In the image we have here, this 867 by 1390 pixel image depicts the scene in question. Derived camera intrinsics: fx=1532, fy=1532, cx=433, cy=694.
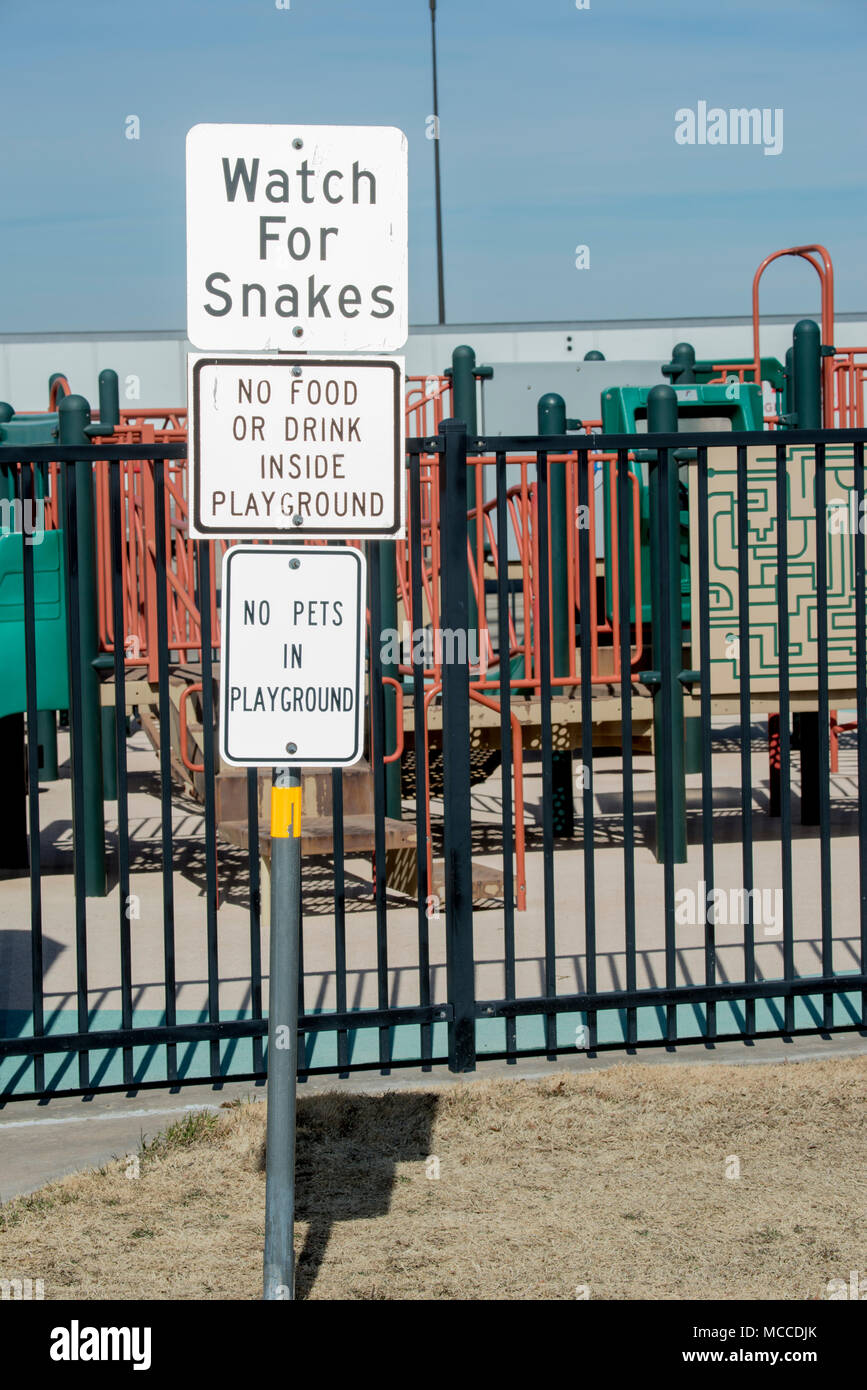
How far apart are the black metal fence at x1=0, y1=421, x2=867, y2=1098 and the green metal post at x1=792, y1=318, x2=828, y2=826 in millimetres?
1328

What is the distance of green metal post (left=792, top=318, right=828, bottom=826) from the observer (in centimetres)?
986

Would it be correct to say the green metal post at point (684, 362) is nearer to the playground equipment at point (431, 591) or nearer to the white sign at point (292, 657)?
the playground equipment at point (431, 591)

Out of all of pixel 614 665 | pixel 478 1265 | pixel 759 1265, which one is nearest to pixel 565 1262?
pixel 478 1265

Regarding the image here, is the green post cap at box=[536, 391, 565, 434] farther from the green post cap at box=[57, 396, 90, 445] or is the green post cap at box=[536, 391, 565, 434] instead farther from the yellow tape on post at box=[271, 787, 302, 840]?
the yellow tape on post at box=[271, 787, 302, 840]

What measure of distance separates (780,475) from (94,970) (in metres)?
3.78

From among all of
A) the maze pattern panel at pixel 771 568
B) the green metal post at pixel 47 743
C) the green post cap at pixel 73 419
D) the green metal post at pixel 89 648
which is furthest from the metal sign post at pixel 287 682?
the green metal post at pixel 47 743

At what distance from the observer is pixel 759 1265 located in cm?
373

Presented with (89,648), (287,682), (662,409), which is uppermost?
(662,409)

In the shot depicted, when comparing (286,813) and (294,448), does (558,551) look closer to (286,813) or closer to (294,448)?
(294,448)

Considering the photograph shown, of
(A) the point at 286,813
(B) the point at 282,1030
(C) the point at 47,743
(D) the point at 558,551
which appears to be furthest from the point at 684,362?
(B) the point at 282,1030

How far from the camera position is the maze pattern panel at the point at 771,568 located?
27.3 ft

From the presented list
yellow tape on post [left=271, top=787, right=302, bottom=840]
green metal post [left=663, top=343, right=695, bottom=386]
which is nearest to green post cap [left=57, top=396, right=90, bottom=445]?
green metal post [left=663, top=343, right=695, bottom=386]

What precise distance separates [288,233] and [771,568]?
5558 mm

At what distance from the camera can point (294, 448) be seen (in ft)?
11.2
